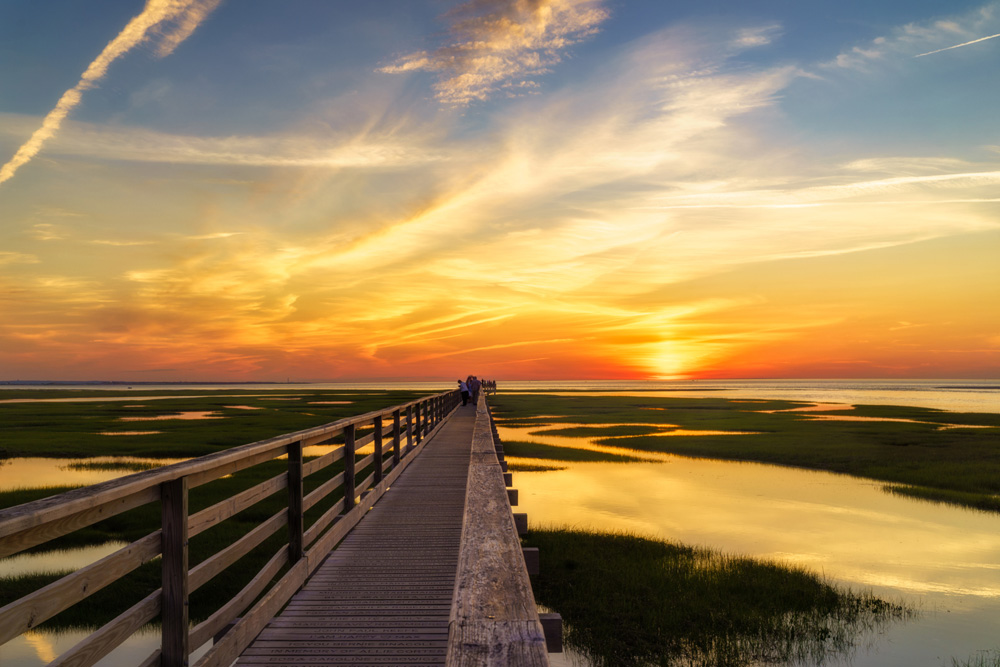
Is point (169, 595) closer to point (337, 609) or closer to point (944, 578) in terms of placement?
point (337, 609)

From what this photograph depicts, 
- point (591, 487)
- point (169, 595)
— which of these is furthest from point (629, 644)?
point (591, 487)

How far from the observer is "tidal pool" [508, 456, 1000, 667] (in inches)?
334

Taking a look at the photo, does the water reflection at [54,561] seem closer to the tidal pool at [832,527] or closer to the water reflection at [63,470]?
the water reflection at [63,470]

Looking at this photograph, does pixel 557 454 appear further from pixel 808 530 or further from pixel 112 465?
pixel 112 465

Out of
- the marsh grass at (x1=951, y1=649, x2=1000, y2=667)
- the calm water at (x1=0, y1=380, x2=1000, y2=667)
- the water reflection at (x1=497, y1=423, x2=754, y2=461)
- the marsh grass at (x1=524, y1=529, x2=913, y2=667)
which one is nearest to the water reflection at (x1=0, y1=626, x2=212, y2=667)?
the calm water at (x1=0, y1=380, x2=1000, y2=667)

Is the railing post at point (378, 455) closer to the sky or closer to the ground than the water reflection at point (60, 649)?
closer to the sky

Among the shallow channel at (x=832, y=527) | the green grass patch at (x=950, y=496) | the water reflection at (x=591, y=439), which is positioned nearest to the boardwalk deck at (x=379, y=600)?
the shallow channel at (x=832, y=527)

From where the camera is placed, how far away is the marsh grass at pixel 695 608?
24.8 ft

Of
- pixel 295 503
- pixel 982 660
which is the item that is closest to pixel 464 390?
pixel 982 660

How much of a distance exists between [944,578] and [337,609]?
10.1 metres

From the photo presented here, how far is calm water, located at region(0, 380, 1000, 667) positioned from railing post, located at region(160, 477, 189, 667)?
4503 millimetres

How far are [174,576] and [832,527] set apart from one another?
44.7 ft

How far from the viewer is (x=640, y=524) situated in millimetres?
13625

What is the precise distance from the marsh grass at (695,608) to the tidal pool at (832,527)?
0.51m
